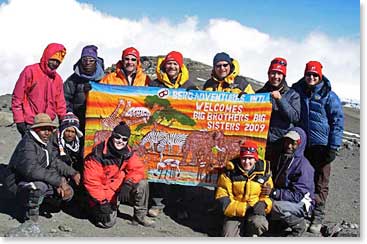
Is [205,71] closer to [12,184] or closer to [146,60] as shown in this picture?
[146,60]

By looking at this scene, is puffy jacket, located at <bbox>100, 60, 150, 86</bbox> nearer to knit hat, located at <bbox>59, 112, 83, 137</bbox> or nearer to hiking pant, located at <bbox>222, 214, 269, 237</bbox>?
knit hat, located at <bbox>59, 112, 83, 137</bbox>

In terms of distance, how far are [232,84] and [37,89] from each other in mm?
2575

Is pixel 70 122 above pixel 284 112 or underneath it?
underneath

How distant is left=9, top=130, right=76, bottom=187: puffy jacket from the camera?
21.6 feet

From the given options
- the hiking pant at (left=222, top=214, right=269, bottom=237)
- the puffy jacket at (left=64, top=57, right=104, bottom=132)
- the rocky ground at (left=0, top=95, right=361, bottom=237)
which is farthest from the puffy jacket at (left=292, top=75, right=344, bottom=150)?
the puffy jacket at (left=64, top=57, right=104, bottom=132)

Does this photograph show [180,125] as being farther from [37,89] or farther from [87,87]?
[37,89]

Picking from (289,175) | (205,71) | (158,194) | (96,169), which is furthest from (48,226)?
(205,71)

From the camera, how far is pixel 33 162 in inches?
259

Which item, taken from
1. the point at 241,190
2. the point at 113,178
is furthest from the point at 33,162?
the point at 241,190

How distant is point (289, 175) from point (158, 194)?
1834 millimetres

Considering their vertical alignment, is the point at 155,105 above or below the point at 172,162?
above

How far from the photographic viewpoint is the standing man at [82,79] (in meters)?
7.49

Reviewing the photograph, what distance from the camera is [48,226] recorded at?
6.88 meters

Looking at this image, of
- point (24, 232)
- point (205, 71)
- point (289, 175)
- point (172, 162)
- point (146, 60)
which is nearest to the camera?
point (24, 232)
